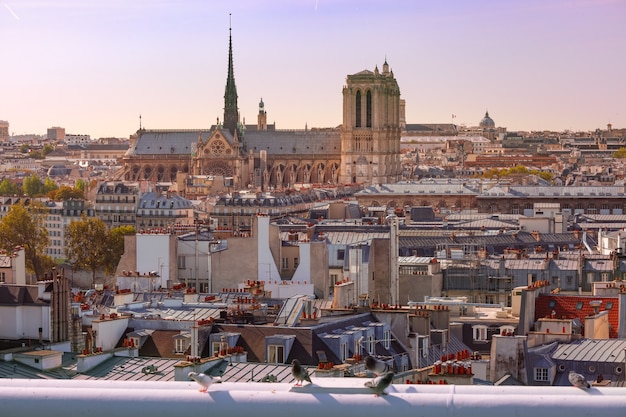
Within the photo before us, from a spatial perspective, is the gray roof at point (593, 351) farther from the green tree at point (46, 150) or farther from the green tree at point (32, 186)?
the green tree at point (46, 150)

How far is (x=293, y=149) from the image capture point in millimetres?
122750

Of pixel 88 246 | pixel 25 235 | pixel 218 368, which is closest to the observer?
pixel 218 368

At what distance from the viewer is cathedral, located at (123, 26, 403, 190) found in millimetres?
116375

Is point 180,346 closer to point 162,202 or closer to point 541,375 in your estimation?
point 541,375

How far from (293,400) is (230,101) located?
397 feet

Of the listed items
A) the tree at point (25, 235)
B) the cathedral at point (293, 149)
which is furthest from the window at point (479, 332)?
the cathedral at point (293, 149)

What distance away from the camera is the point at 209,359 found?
1488 centimetres

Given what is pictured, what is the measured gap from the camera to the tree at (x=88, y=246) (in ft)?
172

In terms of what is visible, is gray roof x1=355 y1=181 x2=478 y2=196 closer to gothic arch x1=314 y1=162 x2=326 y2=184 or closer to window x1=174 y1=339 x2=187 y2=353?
gothic arch x1=314 y1=162 x2=326 y2=184

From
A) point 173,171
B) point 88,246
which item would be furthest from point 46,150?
point 88,246

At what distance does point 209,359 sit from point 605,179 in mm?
90429

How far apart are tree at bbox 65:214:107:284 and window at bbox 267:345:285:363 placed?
33388 mm

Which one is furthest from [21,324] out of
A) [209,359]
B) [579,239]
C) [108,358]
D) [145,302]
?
[579,239]

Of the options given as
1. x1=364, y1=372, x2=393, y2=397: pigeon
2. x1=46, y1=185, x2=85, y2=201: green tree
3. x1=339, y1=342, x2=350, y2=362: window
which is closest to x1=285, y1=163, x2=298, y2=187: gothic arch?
x1=46, y1=185, x2=85, y2=201: green tree
